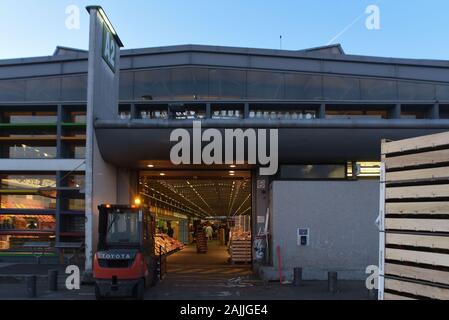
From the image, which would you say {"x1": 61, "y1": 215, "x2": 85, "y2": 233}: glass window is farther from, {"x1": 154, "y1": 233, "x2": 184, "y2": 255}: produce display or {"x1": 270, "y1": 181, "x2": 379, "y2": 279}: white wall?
{"x1": 270, "y1": 181, "x2": 379, "y2": 279}: white wall

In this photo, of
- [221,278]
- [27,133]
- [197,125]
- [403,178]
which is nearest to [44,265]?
[27,133]

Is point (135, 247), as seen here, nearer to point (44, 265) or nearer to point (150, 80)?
point (44, 265)

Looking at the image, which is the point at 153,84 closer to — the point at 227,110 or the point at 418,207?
the point at 227,110

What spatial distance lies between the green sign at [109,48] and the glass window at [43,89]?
9616mm

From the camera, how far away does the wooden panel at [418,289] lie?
6126 millimetres

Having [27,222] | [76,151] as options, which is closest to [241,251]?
[76,151]

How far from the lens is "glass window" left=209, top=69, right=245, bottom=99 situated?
28388 mm

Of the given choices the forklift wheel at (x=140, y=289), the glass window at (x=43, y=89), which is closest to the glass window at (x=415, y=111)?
the forklift wheel at (x=140, y=289)

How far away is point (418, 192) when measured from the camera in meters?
6.67

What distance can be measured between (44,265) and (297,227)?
11138 millimetres

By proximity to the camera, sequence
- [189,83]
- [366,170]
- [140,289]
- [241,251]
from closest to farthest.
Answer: [140,289], [366,170], [241,251], [189,83]

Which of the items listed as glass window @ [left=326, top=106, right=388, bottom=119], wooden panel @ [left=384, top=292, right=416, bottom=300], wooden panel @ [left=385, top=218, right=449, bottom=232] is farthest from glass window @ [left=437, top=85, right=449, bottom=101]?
wooden panel @ [left=384, top=292, right=416, bottom=300]

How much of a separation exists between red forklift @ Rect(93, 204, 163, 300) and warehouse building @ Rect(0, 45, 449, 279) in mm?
3388

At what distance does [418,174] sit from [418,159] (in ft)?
0.64
